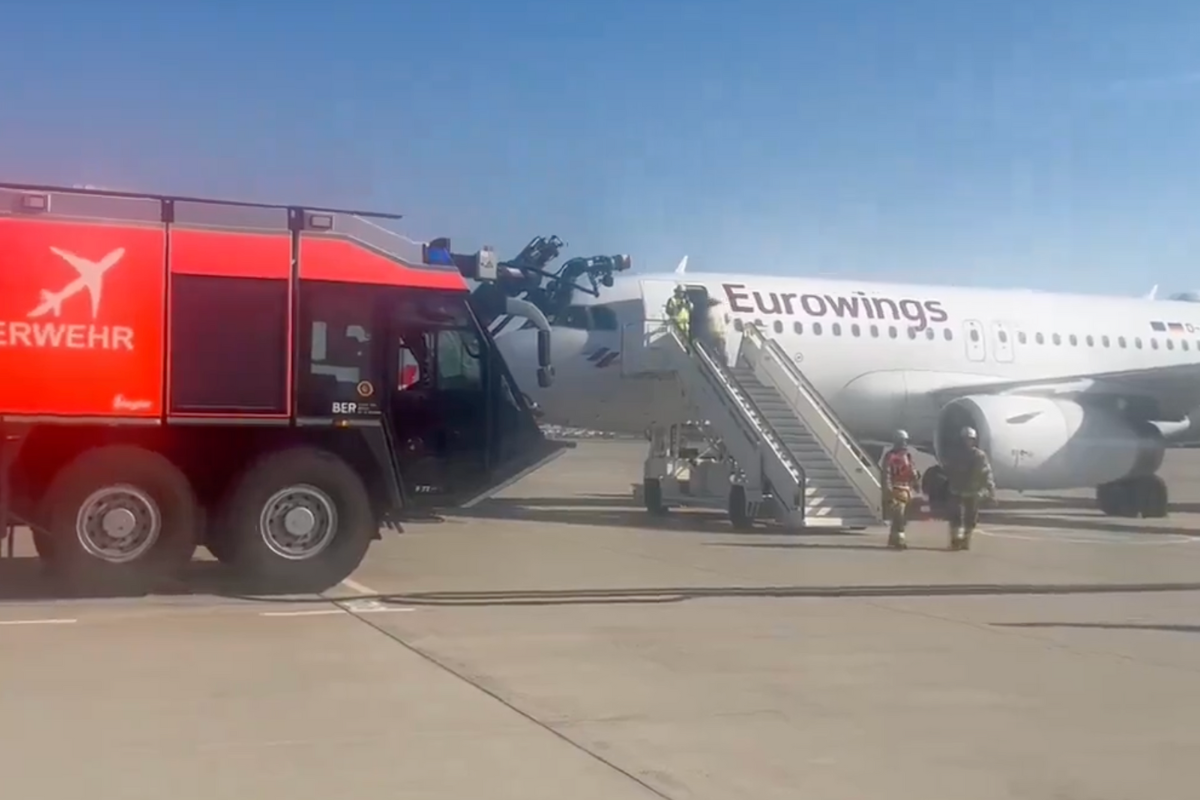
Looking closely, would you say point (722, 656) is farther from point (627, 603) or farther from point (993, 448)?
point (993, 448)

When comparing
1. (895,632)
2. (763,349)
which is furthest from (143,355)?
(763,349)

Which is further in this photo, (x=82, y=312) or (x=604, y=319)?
(x=604, y=319)

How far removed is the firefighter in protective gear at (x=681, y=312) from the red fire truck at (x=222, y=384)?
8.43m

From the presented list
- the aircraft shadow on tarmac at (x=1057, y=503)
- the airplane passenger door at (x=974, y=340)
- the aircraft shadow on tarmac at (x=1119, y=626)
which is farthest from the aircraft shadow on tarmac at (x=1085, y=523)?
the aircraft shadow on tarmac at (x=1119, y=626)

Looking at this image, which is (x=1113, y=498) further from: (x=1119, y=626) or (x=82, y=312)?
(x=82, y=312)

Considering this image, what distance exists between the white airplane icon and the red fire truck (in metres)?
0.01

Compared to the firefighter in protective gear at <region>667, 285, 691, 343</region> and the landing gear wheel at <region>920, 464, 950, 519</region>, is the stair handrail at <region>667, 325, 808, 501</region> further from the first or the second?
the landing gear wheel at <region>920, 464, 950, 519</region>

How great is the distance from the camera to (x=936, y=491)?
76.7 ft

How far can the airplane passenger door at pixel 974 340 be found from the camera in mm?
24109

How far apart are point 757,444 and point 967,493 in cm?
313

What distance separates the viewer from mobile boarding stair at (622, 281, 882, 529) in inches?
736

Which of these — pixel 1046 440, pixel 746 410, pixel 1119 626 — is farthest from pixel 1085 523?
pixel 1119 626

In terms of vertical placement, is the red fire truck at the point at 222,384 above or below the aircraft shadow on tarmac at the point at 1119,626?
above

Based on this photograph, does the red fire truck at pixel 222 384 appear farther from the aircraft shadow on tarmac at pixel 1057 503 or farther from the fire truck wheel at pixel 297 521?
the aircraft shadow on tarmac at pixel 1057 503
